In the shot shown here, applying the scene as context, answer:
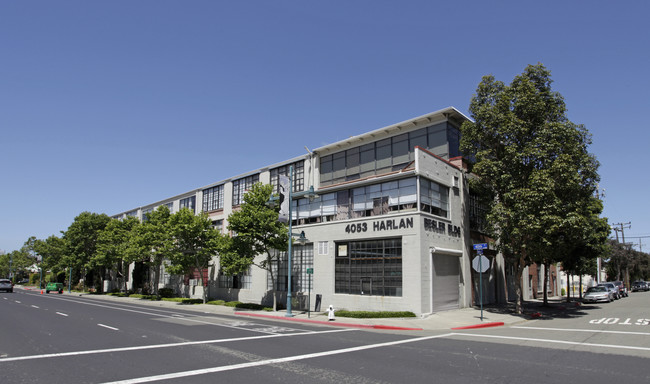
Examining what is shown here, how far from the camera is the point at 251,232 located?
91.1 ft

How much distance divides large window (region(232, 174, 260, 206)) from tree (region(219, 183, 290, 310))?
38.7ft

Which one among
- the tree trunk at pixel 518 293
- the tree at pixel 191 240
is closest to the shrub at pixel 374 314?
the tree trunk at pixel 518 293

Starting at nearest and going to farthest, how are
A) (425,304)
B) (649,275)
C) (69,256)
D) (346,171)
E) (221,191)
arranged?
(425,304), (346,171), (221,191), (69,256), (649,275)

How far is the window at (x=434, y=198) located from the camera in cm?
2484

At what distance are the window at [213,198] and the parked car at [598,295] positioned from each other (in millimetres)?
38590

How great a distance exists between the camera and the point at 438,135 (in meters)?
29.5

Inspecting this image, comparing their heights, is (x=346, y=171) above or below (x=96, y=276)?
above

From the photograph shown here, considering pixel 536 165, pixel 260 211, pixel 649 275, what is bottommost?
pixel 649 275

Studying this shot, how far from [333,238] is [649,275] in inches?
4487

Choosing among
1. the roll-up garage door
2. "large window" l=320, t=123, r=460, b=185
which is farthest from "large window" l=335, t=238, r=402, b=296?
"large window" l=320, t=123, r=460, b=185

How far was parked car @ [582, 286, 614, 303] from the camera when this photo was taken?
39281 mm

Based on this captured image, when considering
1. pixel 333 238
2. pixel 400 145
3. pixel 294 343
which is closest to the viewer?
pixel 294 343

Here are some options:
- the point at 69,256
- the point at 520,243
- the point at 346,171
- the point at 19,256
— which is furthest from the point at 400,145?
the point at 19,256

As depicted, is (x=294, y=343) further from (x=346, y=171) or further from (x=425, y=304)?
(x=346, y=171)
